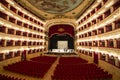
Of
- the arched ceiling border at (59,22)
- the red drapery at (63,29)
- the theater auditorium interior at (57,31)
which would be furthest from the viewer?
the red drapery at (63,29)

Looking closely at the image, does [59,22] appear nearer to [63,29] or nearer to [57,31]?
[63,29]

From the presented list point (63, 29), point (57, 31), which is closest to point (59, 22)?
point (63, 29)

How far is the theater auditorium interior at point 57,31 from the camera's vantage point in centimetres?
1181

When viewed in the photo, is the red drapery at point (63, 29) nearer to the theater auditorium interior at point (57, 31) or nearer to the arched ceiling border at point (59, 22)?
the theater auditorium interior at point (57, 31)

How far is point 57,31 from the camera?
31.4 meters

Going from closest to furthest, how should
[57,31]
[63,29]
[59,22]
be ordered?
[59,22] < [63,29] < [57,31]

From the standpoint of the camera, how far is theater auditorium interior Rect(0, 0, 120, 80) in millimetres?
11812

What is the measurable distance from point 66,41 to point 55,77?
1014 inches

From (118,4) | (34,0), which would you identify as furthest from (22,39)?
(118,4)

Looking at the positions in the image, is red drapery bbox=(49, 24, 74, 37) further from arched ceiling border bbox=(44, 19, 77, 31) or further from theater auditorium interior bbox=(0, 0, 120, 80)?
arched ceiling border bbox=(44, 19, 77, 31)

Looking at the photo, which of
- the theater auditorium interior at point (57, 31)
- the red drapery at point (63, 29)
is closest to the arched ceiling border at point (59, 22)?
the theater auditorium interior at point (57, 31)

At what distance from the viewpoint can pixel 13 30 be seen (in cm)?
1827

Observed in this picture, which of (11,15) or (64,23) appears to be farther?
(64,23)

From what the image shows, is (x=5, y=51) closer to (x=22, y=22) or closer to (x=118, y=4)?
(x=22, y=22)
